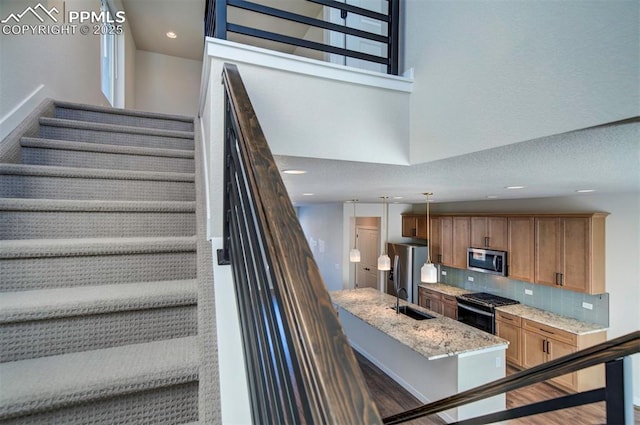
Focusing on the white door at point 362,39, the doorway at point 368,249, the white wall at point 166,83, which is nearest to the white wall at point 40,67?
the white door at point 362,39

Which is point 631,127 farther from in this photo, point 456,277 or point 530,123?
point 456,277

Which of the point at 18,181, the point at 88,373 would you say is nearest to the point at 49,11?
the point at 18,181

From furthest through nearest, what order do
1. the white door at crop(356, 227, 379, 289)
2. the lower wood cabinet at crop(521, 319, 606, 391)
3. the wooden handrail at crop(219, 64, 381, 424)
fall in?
1. the white door at crop(356, 227, 379, 289)
2. the lower wood cabinet at crop(521, 319, 606, 391)
3. the wooden handrail at crop(219, 64, 381, 424)

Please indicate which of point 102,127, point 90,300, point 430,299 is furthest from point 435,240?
point 90,300

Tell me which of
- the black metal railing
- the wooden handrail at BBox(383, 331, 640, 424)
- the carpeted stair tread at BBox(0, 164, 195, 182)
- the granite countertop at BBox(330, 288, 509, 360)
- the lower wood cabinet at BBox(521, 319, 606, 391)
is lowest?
the lower wood cabinet at BBox(521, 319, 606, 391)

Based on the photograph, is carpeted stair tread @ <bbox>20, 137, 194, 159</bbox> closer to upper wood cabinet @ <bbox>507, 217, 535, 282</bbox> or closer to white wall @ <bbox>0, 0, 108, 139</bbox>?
white wall @ <bbox>0, 0, 108, 139</bbox>

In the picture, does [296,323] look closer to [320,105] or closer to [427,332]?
[320,105]

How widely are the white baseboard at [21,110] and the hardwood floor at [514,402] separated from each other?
11.5ft

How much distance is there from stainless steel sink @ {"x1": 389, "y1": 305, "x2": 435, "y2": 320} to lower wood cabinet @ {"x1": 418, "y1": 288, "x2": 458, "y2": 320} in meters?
1.31

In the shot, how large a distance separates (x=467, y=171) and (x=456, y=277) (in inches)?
194

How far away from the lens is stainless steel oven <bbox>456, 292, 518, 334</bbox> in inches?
195

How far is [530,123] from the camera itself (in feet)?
3.48

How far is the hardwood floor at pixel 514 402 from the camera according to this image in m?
3.64

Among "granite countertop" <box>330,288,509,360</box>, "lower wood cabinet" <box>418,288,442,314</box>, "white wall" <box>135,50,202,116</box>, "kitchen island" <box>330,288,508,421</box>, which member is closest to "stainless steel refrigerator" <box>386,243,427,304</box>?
"lower wood cabinet" <box>418,288,442,314</box>
